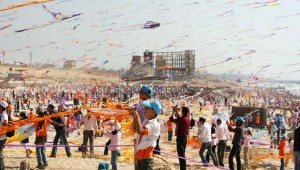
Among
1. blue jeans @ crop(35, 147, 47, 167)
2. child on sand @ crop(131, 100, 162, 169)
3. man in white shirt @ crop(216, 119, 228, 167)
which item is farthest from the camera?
man in white shirt @ crop(216, 119, 228, 167)

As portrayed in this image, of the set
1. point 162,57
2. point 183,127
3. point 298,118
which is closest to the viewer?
point 183,127

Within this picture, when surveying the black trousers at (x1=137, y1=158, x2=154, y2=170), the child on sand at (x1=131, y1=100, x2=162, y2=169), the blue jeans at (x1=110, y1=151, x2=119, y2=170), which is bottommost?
the blue jeans at (x1=110, y1=151, x2=119, y2=170)

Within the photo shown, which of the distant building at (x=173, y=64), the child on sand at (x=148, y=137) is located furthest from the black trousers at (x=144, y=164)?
the distant building at (x=173, y=64)

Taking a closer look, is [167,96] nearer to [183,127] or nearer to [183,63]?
[183,63]

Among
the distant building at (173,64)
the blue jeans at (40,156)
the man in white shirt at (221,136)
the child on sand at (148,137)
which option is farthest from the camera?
the distant building at (173,64)

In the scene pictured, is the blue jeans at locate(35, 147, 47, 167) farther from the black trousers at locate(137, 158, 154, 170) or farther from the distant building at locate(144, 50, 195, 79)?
the distant building at locate(144, 50, 195, 79)

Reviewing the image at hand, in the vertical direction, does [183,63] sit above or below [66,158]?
above

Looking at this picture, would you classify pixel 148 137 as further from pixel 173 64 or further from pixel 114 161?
pixel 173 64

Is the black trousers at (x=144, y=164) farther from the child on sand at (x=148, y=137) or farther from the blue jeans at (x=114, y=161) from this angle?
the blue jeans at (x=114, y=161)

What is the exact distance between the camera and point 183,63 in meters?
78.6

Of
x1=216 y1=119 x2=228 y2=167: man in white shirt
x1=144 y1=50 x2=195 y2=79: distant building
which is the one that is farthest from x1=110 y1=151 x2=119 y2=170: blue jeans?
x1=144 y1=50 x2=195 y2=79: distant building

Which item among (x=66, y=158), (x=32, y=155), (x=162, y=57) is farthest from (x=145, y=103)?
(x=162, y=57)

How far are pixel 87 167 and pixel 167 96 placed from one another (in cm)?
4445

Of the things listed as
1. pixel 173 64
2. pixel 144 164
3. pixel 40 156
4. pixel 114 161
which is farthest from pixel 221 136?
pixel 173 64
